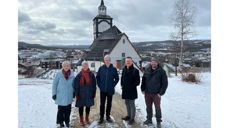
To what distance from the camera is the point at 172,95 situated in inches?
352

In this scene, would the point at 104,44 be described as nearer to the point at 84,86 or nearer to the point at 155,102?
the point at 84,86

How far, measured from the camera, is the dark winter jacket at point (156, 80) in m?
4.83

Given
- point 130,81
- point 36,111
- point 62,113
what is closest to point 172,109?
point 130,81

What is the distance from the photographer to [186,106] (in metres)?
7.24

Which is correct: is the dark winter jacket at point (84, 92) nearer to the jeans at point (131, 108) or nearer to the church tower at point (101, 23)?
the jeans at point (131, 108)

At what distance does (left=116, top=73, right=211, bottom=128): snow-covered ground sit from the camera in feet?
18.5

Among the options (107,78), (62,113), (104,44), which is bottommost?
(62,113)

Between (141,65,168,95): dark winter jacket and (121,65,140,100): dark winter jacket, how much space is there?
328mm

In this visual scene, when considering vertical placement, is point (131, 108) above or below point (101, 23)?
below

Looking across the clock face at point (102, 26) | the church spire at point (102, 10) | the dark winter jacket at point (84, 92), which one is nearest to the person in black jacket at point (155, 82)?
the dark winter jacket at point (84, 92)

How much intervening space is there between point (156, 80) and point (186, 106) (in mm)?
3277

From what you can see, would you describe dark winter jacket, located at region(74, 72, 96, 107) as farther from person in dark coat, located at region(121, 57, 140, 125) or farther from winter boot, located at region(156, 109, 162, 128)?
winter boot, located at region(156, 109, 162, 128)

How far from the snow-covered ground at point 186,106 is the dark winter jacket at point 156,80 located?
4.27ft
